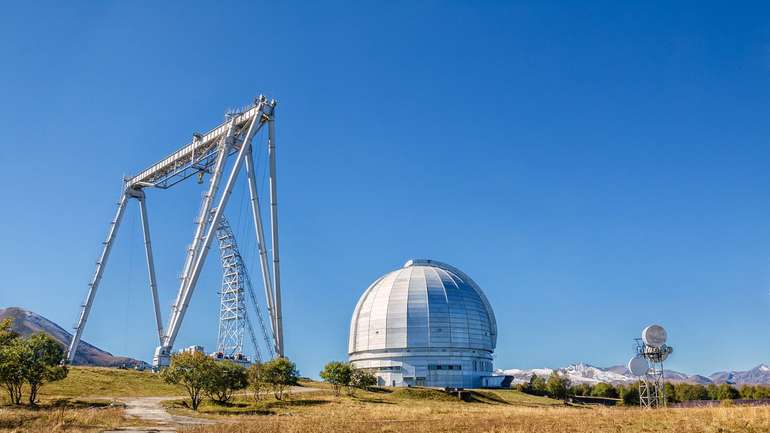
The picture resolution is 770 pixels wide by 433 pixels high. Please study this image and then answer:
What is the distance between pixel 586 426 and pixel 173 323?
45479 millimetres

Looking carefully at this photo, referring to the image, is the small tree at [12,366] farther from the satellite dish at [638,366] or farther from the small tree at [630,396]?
the small tree at [630,396]

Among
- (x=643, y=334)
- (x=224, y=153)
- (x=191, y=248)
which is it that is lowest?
(x=643, y=334)

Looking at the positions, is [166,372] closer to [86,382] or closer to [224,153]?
[86,382]

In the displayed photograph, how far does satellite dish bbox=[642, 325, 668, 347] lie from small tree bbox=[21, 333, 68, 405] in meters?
45.7

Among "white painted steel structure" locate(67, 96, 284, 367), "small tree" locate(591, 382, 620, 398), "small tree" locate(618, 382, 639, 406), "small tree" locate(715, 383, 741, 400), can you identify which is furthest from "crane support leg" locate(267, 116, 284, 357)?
"small tree" locate(715, 383, 741, 400)

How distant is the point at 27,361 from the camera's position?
1683 inches

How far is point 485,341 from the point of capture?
10075 cm

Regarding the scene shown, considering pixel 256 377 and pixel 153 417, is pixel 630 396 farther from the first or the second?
pixel 153 417

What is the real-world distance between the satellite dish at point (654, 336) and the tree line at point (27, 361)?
4546cm

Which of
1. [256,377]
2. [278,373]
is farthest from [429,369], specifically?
[256,377]

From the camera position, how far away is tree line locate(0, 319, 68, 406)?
40.9 m

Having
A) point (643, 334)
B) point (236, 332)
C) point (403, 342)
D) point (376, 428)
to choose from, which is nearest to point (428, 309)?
point (403, 342)

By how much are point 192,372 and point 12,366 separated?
12.4 meters

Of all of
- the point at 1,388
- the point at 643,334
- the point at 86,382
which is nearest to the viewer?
the point at 643,334
